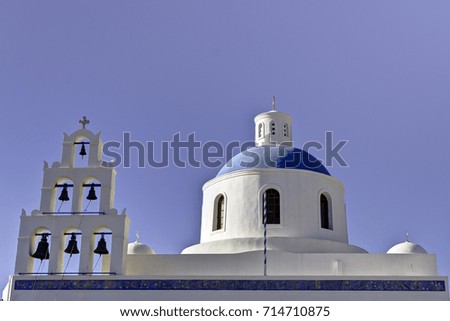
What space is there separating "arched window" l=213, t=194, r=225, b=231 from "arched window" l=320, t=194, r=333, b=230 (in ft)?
9.69

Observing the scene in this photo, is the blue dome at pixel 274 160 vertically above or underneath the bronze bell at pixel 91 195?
above

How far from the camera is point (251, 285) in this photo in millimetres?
17312

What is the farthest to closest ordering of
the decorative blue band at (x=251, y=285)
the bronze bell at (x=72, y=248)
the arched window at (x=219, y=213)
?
the arched window at (x=219, y=213) < the bronze bell at (x=72, y=248) < the decorative blue band at (x=251, y=285)

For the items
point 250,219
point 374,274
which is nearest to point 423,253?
point 374,274

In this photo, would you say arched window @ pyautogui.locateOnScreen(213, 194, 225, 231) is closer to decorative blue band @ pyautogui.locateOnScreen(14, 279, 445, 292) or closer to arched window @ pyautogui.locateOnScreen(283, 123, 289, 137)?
arched window @ pyautogui.locateOnScreen(283, 123, 289, 137)

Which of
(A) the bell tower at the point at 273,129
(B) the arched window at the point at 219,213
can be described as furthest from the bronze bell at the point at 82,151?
(A) the bell tower at the point at 273,129

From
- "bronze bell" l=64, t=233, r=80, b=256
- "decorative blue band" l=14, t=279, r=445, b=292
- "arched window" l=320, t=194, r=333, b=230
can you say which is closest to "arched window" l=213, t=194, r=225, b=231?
"arched window" l=320, t=194, r=333, b=230

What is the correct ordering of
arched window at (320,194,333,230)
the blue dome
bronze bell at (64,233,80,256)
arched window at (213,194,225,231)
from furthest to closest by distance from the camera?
the blue dome → arched window at (213,194,225,231) → arched window at (320,194,333,230) → bronze bell at (64,233,80,256)

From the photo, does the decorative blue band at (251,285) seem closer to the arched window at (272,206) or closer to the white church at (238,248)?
the white church at (238,248)

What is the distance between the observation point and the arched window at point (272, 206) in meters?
20.7

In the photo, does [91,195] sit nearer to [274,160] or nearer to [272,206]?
[272,206]

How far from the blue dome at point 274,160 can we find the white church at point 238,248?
4 cm

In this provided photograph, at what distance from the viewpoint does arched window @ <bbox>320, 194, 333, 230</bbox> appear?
21109 mm
